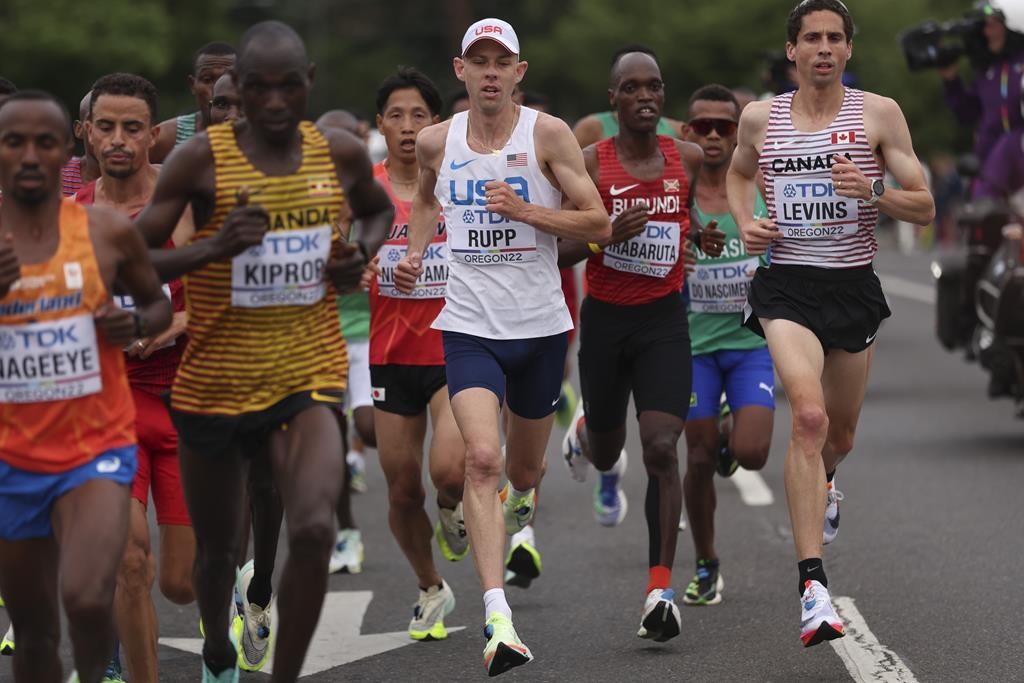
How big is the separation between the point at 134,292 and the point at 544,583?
4.52 meters

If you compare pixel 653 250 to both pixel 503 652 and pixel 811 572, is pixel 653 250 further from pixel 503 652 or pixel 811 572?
pixel 503 652

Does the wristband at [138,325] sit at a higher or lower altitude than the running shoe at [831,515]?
higher

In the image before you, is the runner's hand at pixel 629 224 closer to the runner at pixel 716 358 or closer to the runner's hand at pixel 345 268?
the runner at pixel 716 358

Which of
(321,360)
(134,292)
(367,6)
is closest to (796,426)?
(321,360)

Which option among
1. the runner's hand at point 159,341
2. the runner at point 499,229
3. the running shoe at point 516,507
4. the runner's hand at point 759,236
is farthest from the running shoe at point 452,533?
the runner's hand at point 159,341

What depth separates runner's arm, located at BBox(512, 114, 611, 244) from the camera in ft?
28.2

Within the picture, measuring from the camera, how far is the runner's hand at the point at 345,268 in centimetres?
709

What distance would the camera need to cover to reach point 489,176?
8711 mm

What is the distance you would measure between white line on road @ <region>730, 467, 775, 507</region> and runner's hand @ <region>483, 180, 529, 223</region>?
17.3ft

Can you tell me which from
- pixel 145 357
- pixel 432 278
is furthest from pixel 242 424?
pixel 432 278

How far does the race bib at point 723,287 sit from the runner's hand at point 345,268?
3808 millimetres

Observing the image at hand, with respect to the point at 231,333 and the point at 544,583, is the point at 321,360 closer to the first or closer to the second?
the point at 231,333

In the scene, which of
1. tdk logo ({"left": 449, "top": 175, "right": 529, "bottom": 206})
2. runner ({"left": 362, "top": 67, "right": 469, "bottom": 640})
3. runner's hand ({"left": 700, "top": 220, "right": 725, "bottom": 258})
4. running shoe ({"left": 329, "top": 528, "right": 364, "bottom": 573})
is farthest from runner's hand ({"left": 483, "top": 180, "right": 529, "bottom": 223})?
running shoe ({"left": 329, "top": 528, "right": 364, "bottom": 573})

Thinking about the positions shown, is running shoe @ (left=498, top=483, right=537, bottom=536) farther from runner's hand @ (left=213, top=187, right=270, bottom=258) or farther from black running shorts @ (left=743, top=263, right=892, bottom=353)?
runner's hand @ (left=213, top=187, right=270, bottom=258)
